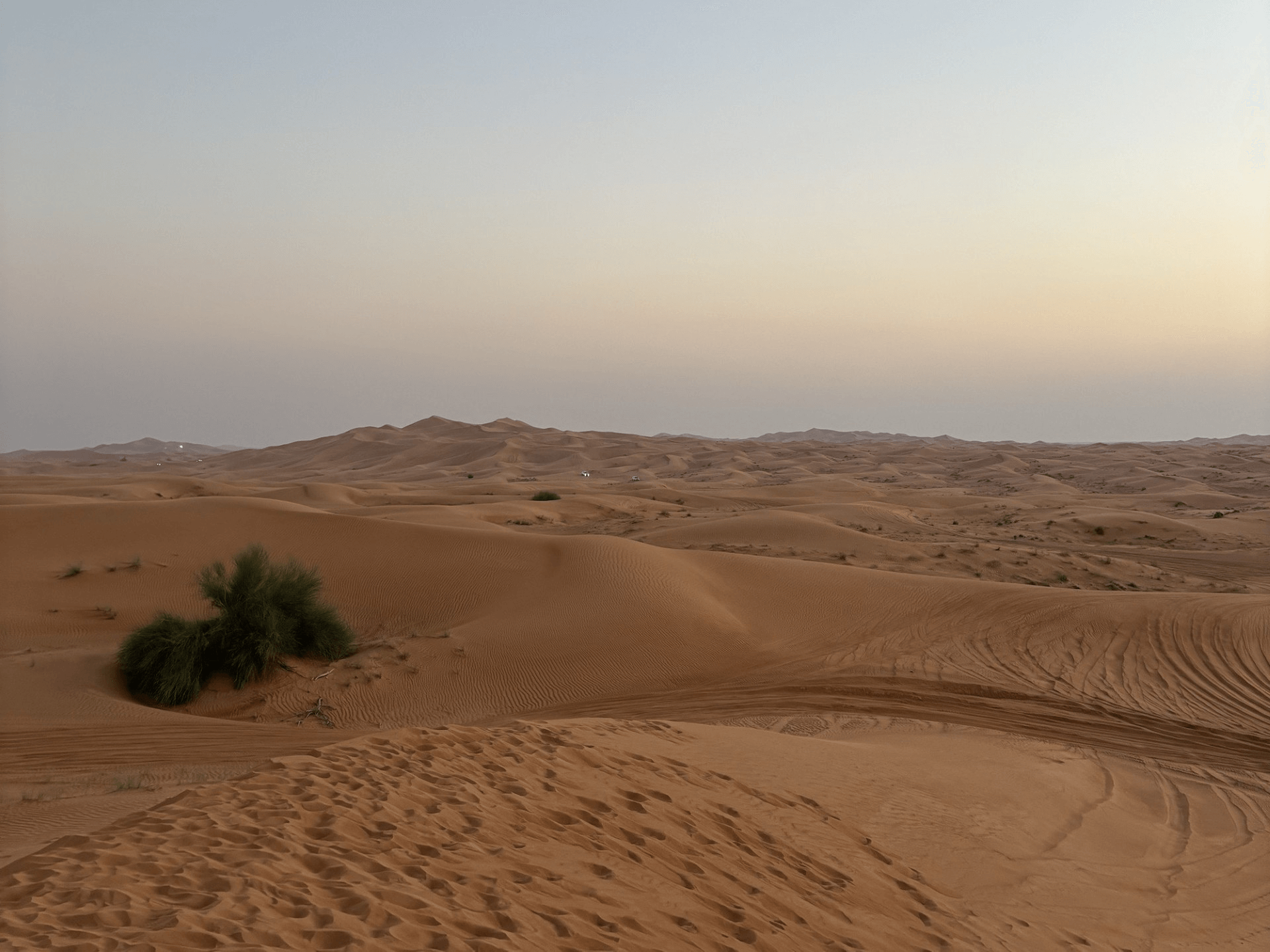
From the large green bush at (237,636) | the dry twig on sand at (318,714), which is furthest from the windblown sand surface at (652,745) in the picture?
the large green bush at (237,636)

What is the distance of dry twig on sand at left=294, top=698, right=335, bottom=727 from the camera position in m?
10.3

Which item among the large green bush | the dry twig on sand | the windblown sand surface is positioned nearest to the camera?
the windblown sand surface

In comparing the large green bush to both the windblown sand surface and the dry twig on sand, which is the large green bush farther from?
the dry twig on sand

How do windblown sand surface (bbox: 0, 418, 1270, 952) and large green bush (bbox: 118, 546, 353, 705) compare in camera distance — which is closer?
windblown sand surface (bbox: 0, 418, 1270, 952)

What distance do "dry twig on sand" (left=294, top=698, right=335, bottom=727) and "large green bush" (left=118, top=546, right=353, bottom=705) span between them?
3.98 feet

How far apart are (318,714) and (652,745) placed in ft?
17.8

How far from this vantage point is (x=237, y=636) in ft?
37.5

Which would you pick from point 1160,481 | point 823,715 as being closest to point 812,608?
point 823,715

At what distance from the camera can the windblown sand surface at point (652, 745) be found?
4.20 metres

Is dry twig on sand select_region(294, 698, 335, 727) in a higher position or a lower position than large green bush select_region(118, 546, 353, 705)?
lower

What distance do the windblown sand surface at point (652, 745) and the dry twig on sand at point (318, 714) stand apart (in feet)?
0.79

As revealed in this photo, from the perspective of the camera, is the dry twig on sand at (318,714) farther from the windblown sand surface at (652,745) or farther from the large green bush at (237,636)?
the large green bush at (237,636)

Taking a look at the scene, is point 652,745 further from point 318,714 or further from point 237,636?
point 237,636

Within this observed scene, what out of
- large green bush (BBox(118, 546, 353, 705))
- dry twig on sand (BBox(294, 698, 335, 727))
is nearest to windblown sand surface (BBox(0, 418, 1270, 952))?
dry twig on sand (BBox(294, 698, 335, 727))
